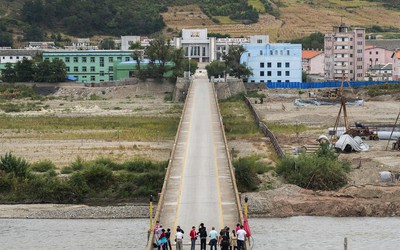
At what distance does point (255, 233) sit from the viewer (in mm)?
41156

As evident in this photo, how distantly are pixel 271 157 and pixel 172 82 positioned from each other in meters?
45.5

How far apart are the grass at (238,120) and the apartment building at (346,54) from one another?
23.4 m

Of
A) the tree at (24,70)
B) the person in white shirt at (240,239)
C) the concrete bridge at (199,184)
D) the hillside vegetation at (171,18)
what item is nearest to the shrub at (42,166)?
the concrete bridge at (199,184)

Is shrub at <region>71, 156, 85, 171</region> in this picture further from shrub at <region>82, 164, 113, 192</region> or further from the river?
the river

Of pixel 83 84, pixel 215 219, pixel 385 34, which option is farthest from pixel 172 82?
pixel 385 34

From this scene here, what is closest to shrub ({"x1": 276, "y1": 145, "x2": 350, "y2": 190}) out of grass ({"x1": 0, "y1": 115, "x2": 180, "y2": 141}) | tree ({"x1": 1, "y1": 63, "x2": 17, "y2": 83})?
grass ({"x1": 0, "y1": 115, "x2": 180, "y2": 141})

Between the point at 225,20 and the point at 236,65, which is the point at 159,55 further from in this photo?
the point at 225,20

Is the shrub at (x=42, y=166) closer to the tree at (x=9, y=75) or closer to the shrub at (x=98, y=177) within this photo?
the shrub at (x=98, y=177)

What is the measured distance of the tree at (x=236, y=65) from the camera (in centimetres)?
10512

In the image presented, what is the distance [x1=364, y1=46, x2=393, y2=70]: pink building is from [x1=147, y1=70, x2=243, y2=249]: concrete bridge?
2581 inches

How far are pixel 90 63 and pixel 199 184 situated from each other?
2853 inches

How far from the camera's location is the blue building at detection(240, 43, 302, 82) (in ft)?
358

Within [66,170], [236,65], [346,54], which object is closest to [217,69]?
[236,65]

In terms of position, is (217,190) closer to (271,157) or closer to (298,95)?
(271,157)
